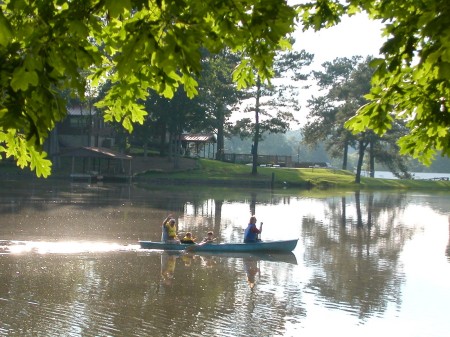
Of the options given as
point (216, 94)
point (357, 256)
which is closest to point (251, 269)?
point (357, 256)

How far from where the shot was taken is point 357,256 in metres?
24.0

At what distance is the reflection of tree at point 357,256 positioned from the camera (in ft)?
56.2

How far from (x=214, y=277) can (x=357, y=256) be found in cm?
726

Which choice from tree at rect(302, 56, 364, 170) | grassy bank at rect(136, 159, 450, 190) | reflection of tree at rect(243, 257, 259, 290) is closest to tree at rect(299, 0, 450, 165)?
reflection of tree at rect(243, 257, 259, 290)

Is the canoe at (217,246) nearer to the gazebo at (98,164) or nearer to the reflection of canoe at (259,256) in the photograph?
the reflection of canoe at (259,256)

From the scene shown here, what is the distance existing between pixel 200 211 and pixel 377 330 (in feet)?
79.3

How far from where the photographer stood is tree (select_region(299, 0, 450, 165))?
6977 millimetres

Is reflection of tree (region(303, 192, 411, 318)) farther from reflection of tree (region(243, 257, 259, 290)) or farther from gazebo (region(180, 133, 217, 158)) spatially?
gazebo (region(180, 133, 217, 158))

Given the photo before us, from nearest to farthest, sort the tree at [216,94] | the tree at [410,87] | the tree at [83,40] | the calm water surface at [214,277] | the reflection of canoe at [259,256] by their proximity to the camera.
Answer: the tree at [83,40] → the tree at [410,87] → the calm water surface at [214,277] → the reflection of canoe at [259,256] → the tree at [216,94]

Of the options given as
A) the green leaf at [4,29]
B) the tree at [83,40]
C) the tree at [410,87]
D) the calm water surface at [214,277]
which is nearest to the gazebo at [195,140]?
the calm water surface at [214,277]

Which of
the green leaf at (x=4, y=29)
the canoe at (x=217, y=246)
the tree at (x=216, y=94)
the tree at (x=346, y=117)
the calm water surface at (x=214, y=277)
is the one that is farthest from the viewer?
the tree at (x=346, y=117)

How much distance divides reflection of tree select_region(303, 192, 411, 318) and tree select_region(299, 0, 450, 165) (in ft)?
25.4

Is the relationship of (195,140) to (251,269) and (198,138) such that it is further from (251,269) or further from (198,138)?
(251,269)

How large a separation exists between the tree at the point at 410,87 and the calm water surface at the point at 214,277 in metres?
6.37
